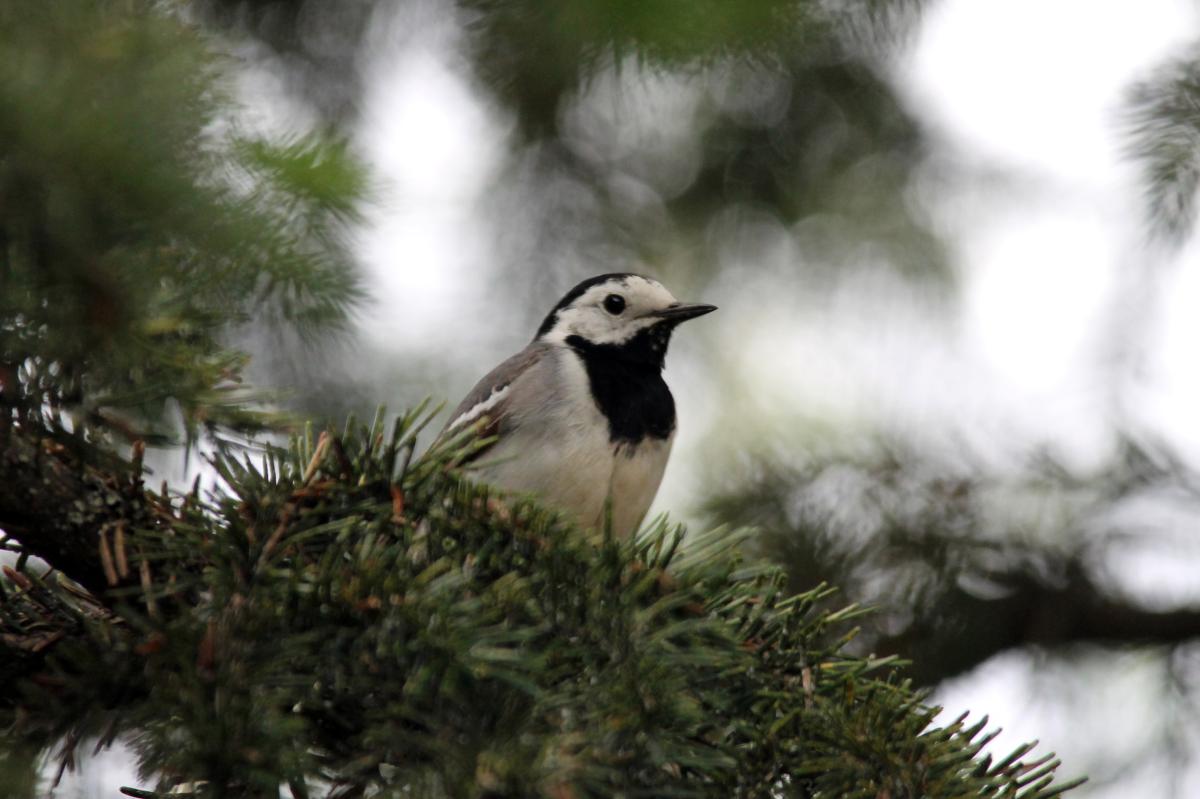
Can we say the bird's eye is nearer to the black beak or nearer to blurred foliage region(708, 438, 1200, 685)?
the black beak

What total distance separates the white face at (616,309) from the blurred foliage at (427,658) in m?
2.82

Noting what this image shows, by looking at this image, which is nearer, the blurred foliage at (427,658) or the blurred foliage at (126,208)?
the blurred foliage at (126,208)

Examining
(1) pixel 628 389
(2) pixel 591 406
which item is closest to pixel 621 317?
(1) pixel 628 389

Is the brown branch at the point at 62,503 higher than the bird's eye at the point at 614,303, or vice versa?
the bird's eye at the point at 614,303

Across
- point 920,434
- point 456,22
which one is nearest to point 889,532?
point 920,434

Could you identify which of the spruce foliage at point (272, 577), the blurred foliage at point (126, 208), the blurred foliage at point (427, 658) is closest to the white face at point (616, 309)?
the spruce foliage at point (272, 577)

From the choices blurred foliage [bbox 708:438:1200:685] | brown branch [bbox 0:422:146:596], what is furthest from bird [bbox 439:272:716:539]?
brown branch [bbox 0:422:146:596]

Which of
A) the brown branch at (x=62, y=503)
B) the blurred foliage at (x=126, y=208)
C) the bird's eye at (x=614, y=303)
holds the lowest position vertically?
the brown branch at (x=62, y=503)

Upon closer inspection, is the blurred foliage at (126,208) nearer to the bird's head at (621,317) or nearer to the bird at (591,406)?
the bird at (591,406)

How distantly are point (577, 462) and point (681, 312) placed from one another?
1.22m

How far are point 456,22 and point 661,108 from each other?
104 cm

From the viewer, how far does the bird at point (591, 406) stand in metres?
4.31

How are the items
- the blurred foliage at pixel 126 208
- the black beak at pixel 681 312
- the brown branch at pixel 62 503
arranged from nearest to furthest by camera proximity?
the blurred foliage at pixel 126 208 < the brown branch at pixel 62 503 < the black beak at pixel 681 312

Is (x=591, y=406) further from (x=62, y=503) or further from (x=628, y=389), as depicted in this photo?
(x=62, y=503)
